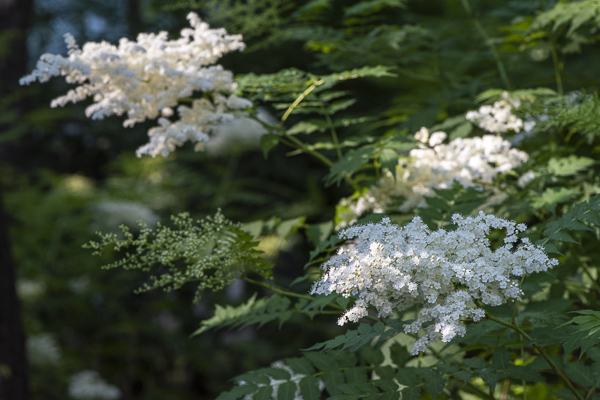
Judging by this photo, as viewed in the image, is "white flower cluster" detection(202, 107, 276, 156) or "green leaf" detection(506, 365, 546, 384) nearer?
"green leaf" detection(506, 365, 546, 384)

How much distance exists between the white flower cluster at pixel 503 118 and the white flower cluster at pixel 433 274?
37.1 inches

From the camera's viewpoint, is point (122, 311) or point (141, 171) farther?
point (141, 171)

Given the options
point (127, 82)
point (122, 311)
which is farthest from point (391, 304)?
point (122, 311)

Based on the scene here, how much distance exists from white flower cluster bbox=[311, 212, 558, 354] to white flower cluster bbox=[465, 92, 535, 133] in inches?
37.1

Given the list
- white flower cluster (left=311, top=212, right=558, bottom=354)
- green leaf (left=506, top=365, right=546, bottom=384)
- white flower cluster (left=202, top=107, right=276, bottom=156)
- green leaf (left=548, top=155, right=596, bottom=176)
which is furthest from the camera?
white flower cluster (left=202, top=107, right=276, bottom=156)

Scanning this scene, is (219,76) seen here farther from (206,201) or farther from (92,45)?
(206,201)

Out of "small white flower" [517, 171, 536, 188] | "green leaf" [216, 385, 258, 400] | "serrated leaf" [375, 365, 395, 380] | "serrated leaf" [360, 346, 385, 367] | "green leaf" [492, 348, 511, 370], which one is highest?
"small white flower" [517, 171, 536, 188]

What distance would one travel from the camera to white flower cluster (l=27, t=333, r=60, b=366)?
451cm

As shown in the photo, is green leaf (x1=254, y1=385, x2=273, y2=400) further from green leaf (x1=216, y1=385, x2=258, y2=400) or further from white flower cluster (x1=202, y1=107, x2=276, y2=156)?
white flower cluster (x1=202, y1=107, x2=276, y2=156)

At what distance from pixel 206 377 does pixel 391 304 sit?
5601 mm

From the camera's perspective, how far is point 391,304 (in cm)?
111

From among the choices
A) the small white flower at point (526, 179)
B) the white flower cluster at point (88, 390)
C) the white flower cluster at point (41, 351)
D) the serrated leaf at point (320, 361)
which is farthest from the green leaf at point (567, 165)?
the white flower cluster at point (41, 351)

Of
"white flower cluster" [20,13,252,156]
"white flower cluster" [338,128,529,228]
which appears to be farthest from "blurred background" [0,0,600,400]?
"white flower cluster" [20,13,252,156]

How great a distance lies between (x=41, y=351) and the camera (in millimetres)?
4508
